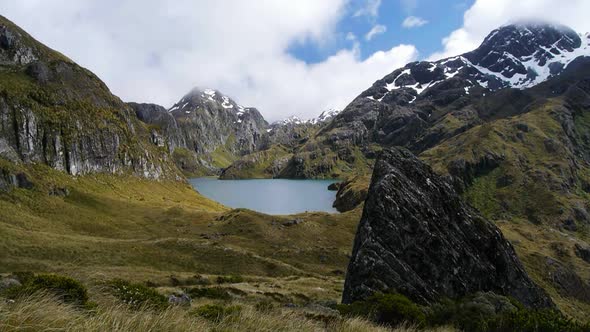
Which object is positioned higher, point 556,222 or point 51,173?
point 51,173

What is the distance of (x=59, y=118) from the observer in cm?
13825

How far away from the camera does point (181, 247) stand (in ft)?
205

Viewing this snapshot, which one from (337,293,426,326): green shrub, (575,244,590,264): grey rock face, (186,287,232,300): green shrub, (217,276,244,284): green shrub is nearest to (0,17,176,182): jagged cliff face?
(217,276,244,284): green shrub

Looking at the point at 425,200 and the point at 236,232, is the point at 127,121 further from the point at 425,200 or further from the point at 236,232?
the point at 425,200

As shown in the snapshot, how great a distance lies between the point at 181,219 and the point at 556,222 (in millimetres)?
159562

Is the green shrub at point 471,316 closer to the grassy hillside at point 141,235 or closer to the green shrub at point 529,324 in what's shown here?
the green shrub at point 529,324

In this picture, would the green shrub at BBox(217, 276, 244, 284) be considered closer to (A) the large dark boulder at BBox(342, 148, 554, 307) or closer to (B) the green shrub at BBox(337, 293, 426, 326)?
(A) the large dark boulder at BBox(342, 148, 554, 307)

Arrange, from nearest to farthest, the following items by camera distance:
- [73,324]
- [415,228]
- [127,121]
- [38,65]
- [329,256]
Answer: [73,324] < [415,228] < [329,256] < [38,65] < [127,121]

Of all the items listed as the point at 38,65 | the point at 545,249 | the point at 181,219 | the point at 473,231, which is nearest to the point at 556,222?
the point at 545,249

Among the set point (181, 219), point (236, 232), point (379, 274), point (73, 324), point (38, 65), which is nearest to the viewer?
point (73, 324)

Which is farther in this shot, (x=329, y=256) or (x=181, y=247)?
(x=329, y=256)

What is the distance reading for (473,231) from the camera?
34.3m

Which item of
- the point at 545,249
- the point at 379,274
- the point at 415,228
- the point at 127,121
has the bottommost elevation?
the point at 545,249

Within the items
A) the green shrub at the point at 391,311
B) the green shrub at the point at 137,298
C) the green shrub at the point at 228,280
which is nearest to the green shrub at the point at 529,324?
the green shrub at the point at 391,311
